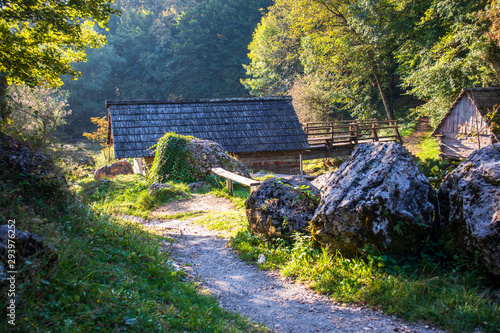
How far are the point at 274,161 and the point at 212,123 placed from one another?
12.1 ft

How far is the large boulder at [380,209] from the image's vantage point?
12.9 ft

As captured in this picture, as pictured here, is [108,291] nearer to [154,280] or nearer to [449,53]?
[154,280]

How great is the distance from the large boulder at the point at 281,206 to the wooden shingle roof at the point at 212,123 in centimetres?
959

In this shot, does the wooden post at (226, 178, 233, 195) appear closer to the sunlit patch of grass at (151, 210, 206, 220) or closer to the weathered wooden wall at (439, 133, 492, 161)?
Answer: the sunlit patch of grass at (151, 210, 206, 220)

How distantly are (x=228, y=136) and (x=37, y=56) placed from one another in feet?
33.8

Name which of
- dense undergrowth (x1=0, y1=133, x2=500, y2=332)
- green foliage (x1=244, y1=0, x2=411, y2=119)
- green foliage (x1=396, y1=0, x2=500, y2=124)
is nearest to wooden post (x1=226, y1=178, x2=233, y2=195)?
dense undergrowth (x1=0, y1=133, x2=500, y2=332)

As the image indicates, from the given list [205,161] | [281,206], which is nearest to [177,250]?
[281,206]

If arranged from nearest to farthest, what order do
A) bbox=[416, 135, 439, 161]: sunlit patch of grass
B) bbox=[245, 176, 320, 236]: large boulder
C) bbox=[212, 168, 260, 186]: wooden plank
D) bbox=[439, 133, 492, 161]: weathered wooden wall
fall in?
bbox=[245, 176, 320, 236]: large boulder < bbox=[212, 168, 260, 186]: wooden plank < bbox=[439, 133, 492, 161]: weathered wooden wall < bbox=[416, 135, 439, 161]: sunlit patch of grass

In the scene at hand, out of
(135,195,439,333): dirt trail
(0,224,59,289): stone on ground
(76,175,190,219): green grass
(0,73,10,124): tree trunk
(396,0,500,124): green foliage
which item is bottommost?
(135,195,439,333): dirt trail

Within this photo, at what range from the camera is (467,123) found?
14.9 metres

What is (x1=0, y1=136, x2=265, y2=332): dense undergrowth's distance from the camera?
7.61 feet

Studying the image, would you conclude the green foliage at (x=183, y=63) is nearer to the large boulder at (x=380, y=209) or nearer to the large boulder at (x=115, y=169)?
the large boulder at (x=115, y=169)

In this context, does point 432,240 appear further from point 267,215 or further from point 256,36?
point 256,36

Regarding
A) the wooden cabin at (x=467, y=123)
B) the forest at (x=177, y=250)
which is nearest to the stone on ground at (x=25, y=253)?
the forest at (x=177, y=250)
